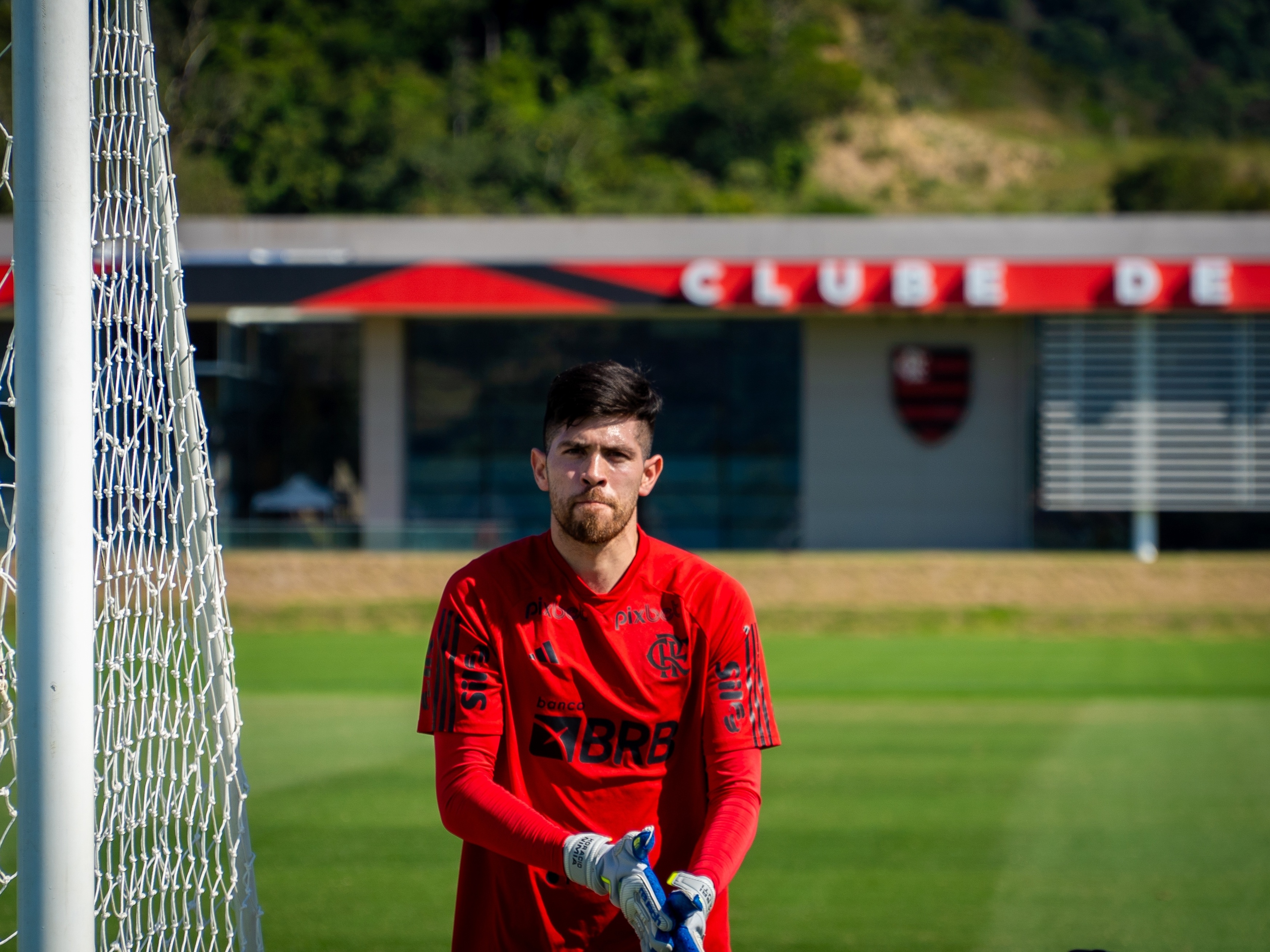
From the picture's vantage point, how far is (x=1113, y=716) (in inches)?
500

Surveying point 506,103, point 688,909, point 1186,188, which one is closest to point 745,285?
point 688,909

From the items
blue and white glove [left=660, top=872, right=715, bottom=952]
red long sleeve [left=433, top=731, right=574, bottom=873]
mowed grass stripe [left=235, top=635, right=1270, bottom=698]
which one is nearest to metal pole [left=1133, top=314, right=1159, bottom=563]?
mowed grass stripe [left=235, top=635, right=1270, bottom=698]

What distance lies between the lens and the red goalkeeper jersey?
315 cm

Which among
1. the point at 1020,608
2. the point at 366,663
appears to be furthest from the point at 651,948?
the point at 1020,608

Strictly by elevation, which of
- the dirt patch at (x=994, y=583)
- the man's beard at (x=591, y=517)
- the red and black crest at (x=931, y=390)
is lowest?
the dirt patch at (x=994, y=583)

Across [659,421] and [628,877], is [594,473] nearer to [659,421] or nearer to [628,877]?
[628,877]

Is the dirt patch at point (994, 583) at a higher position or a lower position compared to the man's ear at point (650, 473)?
lower

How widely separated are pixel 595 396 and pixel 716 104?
3109 inches

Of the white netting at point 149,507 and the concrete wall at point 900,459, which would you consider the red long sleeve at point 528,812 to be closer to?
the white netting at point 149,507

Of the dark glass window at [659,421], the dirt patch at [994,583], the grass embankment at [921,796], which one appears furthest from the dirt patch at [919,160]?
the grass embankment at [921,796]

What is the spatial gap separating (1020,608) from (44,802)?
21325 millimetres

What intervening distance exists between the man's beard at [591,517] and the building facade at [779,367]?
75.0 ft

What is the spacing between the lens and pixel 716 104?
79.2 m

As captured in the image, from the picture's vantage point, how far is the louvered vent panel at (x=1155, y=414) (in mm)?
26266
